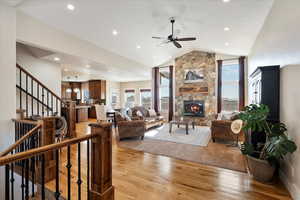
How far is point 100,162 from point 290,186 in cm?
269

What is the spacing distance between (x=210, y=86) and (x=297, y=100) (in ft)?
17.1

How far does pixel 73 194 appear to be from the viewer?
215cm

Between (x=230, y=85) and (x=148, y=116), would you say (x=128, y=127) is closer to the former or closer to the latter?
(x=148, y=116)

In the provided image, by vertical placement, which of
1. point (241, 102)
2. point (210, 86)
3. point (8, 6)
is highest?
point (8, 6)

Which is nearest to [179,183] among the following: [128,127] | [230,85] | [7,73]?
[128,127]

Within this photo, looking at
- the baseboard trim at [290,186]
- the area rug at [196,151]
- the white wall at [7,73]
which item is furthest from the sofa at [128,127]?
the baseboard trim at [290,186]

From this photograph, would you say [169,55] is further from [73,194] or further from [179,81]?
[73,194]

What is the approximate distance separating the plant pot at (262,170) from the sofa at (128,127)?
298 centimetres

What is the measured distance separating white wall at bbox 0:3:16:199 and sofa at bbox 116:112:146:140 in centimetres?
247

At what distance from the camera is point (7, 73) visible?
2762 mm

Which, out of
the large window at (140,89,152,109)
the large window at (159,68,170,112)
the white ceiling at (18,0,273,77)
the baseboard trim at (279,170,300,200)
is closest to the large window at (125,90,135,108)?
the large window at (140,89,152,109)

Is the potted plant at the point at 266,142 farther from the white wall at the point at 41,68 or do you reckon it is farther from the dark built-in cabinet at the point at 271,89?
the white wall at the point at 41,68

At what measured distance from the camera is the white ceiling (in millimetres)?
3234

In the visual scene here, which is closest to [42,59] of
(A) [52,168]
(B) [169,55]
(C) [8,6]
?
(C) [8,6]
